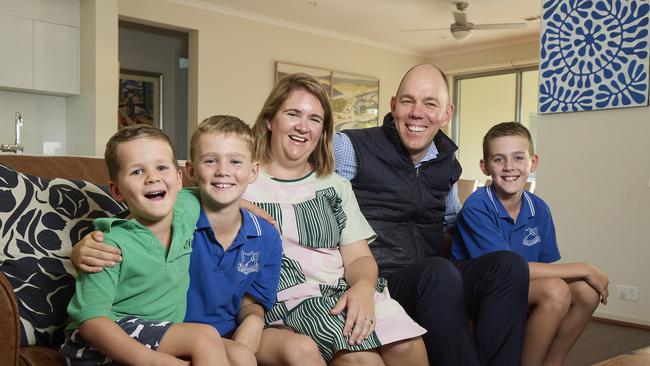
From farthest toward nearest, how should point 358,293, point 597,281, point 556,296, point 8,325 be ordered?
point 597,281
point 556,296
point 358,293
point 8,325

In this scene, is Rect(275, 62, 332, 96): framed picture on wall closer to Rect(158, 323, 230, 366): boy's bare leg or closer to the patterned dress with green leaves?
the patterned dress with green leaves

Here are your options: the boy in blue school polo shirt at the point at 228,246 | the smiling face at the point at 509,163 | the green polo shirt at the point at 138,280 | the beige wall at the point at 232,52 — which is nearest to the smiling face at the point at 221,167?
the boy in blue school polo shirt at the point at 228,246

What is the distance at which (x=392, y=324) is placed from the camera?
5.01ft

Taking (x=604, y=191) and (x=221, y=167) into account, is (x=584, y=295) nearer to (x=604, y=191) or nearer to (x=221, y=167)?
→ (x=221, y=167)

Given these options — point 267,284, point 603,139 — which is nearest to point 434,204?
point 267,284

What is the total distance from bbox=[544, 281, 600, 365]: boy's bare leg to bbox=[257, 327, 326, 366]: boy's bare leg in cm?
101

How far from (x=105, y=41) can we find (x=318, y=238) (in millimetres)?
4107

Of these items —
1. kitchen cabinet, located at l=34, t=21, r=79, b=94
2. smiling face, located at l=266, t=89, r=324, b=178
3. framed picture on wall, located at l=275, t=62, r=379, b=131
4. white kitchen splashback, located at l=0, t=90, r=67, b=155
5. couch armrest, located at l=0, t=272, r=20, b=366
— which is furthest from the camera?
framed picture on wall, located at l=275, t=62, r=379, b=131

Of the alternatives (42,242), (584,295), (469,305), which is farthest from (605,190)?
(42,242)

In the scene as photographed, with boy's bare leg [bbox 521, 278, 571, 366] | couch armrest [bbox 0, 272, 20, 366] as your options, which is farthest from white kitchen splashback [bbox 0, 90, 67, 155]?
boy's bare leg [bbox 521, 278, 571, 366]

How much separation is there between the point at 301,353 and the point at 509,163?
1145 millimetres

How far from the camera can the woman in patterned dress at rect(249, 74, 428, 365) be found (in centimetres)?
146

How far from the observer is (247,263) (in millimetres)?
1484

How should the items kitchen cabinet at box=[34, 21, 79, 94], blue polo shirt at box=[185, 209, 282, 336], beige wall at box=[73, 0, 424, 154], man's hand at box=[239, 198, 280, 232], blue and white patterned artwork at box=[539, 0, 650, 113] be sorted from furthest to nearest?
beige wall at box=[73, 0, 424, 154], kitchen cabinet at box=[34, 21, 79, 94], blue and white patterned artwork at box=[539, 0, 650, 113], man's hand at box=[239, 198, 280, 232], blue polo shirt at box=[185, 209, 282, 336]
